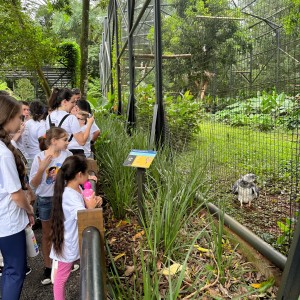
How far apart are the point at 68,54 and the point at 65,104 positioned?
17.5 m

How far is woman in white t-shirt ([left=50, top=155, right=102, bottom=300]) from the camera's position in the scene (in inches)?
87.0

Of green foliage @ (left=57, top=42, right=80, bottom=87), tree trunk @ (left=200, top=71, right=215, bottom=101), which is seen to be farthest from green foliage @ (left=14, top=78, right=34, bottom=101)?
tree trunk @ (left=200, top=71, right=215, bottom=101)

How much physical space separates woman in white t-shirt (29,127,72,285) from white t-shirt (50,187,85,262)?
0.58m

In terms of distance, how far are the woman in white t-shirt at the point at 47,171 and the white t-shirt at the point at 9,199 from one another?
0.57 metres

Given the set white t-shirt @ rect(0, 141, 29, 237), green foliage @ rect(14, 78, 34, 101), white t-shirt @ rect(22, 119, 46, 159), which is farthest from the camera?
green foliage @ rect(14, 78, 34, 101)

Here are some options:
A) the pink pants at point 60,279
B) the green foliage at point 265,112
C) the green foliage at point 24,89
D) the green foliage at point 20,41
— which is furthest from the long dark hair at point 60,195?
the green foliage at point 24,89

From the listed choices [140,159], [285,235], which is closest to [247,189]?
[285,235]

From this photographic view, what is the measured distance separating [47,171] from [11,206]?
0.72 m

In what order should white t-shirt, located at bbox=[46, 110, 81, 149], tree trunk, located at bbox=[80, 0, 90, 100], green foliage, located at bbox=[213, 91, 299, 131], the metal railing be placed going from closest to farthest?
the metal railing
green foliage, located at bbox=[213, 91, 299, 131]
white t-shirt, located at bbox=[46, 110, 81, 149]
tree trunk, located at bbox=[80, 0, 90, 100]

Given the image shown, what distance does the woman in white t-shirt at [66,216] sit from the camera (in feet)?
7.25

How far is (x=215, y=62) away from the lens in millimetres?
3318

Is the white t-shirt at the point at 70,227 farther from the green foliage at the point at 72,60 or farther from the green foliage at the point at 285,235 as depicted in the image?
the green foliage at the point at 72,60

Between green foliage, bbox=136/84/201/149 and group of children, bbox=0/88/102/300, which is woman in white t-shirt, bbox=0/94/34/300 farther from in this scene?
green foliage, bbox=136/84/201/149

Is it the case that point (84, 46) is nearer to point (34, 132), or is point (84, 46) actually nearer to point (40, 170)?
point (34, 132)
